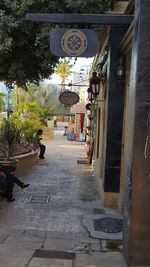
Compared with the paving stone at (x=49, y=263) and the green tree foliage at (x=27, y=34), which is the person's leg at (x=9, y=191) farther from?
the paving stone at (x=49, y=263)

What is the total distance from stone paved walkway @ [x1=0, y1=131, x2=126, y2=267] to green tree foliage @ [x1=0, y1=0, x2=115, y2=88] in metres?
3.15

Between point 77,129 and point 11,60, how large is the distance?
26.4 metres

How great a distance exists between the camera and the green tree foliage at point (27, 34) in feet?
31.7

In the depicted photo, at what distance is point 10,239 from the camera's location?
21.3 feet

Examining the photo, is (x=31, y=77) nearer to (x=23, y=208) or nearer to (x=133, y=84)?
(x=23, y=208)

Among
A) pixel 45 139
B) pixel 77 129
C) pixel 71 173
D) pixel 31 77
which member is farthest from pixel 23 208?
A: pixel 77 129

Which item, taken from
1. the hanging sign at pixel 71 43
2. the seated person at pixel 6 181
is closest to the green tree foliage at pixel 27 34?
the seated person at pixel 6 181

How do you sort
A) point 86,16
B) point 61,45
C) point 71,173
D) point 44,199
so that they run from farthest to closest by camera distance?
point 71,173, point 44,199, point 61,45, point 86,16

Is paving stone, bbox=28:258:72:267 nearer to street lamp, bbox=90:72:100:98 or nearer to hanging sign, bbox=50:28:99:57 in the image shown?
hanging sign, bbox=50:28:99:57

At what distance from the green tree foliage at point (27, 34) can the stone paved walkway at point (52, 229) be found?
315cm

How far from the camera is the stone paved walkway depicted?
572 centimetres

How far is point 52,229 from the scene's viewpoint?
7.19 meters

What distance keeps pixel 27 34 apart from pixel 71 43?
151 inches

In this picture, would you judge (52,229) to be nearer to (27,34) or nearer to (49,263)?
(49,263)
